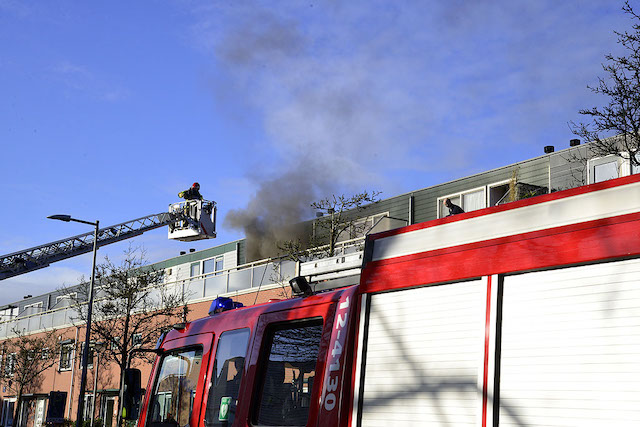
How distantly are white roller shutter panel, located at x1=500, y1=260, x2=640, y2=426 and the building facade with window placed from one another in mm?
12612

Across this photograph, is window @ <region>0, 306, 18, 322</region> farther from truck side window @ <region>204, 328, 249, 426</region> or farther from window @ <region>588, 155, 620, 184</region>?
truck side window @ <region>204, 328, 249, 426</region>

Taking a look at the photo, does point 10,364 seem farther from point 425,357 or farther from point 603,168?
point 425,357

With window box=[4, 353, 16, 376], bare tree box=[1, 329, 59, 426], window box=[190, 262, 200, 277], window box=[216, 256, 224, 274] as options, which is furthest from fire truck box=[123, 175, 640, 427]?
window box=[190, 262, 200, 277]

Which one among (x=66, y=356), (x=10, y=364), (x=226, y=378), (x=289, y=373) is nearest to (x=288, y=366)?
(x=289, y=373)

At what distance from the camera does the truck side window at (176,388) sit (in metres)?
6.09

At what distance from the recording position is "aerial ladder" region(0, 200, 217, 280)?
93.0 ft

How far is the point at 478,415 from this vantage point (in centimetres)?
371

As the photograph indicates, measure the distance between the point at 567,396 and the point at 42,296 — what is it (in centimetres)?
6114

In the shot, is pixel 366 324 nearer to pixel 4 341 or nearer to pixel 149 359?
pixel 149 359

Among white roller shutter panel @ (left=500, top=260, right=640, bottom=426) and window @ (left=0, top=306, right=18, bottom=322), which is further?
window @ (left=0, top=306, right=18, bottom=322)

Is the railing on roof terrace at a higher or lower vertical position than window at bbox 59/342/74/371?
higher

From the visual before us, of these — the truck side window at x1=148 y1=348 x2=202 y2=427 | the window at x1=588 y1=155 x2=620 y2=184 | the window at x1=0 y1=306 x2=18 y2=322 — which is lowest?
the truck side window at x1=148 y1=348 x2=202 y2=427

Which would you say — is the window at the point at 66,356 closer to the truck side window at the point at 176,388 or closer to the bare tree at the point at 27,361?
the bare tree at the point at 27,361

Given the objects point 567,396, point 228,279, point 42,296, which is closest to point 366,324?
point 567,396
